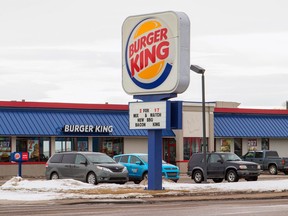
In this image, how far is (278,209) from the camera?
2119 centimetres

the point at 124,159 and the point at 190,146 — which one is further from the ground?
the point at 190,146

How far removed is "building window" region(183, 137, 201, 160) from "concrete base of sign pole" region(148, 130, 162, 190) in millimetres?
30056

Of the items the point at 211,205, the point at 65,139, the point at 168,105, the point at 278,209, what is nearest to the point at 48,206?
the point at 211,205

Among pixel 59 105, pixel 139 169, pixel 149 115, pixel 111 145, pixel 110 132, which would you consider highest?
pixel 59 105

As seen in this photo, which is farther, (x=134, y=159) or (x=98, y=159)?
(x=134, y=159)

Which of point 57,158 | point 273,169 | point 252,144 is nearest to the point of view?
point 57,158

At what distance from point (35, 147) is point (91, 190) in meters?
24.6

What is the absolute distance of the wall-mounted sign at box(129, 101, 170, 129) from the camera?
100 ft

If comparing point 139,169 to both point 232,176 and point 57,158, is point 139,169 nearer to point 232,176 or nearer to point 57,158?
point 57,158

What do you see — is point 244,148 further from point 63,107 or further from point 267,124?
point 63,107

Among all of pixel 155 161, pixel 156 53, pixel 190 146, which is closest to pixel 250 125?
pixel 190 146

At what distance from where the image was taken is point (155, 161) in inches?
1222

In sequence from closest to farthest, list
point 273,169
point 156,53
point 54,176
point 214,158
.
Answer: point 156,53, point 54,176, point 214,158, point 273,169

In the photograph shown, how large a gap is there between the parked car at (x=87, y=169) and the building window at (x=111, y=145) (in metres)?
18.2
